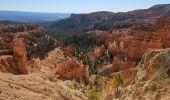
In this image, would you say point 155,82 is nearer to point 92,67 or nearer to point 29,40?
point 92,67

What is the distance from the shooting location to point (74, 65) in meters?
74.8

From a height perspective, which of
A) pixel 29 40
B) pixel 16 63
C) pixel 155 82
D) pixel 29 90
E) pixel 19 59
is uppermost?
pixel 29 90

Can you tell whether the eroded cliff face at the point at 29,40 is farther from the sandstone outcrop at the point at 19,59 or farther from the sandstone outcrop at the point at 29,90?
the sandstone outcrop at the point at 29,90

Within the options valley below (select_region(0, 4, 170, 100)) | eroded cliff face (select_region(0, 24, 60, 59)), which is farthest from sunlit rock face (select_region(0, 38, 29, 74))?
eroded cliff face (select_region(0, 24, 60, 59))

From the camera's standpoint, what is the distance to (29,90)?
78.7 feet

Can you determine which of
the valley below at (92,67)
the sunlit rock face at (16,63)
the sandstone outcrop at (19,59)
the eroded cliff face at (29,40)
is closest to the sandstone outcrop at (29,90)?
the valley below at (92,67)

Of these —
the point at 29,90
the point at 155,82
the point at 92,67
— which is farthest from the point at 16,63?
the point at 92,67

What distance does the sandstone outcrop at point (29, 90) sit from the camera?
21.9m

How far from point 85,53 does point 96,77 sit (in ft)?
119

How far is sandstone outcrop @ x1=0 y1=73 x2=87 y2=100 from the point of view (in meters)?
21.9

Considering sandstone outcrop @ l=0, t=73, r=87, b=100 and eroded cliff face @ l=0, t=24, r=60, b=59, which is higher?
sandstone outcrop @ l=0, t=73, r=87, b=100

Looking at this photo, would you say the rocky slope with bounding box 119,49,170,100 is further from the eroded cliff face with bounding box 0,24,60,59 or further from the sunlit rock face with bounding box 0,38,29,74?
the eroded cliff face with bounding box 0,24,60,59

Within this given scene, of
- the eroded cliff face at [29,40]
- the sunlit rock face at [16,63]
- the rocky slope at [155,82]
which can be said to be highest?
the rocky slope at [155,82]

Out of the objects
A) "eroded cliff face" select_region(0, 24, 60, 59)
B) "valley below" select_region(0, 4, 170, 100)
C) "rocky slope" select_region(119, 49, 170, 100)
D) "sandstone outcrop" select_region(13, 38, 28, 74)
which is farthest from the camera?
"eroded cliff face" select_region(0, 24, 60, 59)
